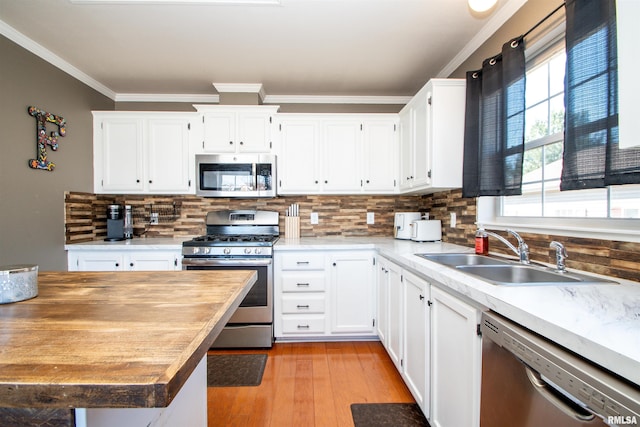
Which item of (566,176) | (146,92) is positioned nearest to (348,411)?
(566,176)

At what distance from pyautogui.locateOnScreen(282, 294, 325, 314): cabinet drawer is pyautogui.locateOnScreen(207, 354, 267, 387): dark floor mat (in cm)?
44

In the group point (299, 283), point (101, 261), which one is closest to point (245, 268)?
point (299, 283)

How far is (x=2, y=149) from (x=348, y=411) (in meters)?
2.92

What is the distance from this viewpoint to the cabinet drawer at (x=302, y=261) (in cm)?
253

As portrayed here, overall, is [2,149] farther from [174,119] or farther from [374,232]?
[374,232]

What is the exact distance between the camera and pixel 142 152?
2836 mm

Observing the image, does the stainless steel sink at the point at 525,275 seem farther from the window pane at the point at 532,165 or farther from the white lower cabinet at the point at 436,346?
the window pane at the point at 532,165

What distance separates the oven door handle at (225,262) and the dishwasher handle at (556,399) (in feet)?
6.49

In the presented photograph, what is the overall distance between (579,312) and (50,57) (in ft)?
12.2

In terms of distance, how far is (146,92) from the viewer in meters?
3.04

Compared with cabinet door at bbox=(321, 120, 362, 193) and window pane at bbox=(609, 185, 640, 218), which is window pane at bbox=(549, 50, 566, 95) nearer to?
window pane at bbox=(609, 185, 640, 218)

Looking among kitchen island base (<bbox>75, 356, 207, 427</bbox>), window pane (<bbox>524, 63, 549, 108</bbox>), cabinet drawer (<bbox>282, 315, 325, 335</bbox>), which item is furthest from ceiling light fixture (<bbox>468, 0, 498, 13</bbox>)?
cabinet drawer (<bbox>282, 315, 325, 335</bbox>)

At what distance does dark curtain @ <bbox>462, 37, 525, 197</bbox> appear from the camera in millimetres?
1640

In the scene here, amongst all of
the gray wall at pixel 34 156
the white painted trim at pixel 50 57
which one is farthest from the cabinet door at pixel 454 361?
the white painted trim at pixel 50 57
